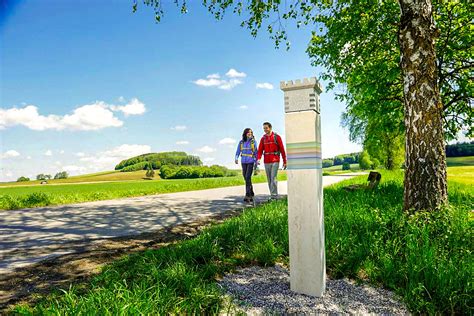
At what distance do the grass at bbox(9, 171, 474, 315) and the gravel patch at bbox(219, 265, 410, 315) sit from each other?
0.16m

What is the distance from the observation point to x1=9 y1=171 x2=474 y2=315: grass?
2.51 m

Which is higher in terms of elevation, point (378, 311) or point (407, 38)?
point (407, 38)

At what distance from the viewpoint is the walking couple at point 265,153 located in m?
9.00

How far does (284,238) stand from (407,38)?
14.0 feet

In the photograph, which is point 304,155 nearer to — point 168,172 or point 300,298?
point 300,298

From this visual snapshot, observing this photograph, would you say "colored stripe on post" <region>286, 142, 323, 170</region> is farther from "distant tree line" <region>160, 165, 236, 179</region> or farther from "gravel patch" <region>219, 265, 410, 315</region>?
"distant tree line" <region>160, 165, 236, 179</region>

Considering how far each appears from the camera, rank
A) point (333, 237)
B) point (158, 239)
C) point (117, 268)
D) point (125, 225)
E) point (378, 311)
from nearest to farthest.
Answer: point (378, 311) → point (117, 268) → point (333, 237) → point (158, 239) → point (125, 225)

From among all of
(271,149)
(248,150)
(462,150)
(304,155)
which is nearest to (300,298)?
(304,155)

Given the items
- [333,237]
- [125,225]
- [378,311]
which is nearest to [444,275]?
[378,311]

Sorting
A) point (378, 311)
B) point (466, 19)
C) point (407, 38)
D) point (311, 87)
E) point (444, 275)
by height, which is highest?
point (466, 19)

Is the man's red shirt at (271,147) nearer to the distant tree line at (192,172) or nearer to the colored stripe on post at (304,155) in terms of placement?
the colored stripe on post at (304,155)

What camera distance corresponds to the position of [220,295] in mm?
2732

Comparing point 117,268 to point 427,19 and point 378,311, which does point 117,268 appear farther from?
point 427,19

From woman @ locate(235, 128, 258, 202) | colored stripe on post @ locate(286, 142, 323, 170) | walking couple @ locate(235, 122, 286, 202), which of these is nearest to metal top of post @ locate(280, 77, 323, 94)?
colored stripe on post @ locate(286, 142, 323, 170)
